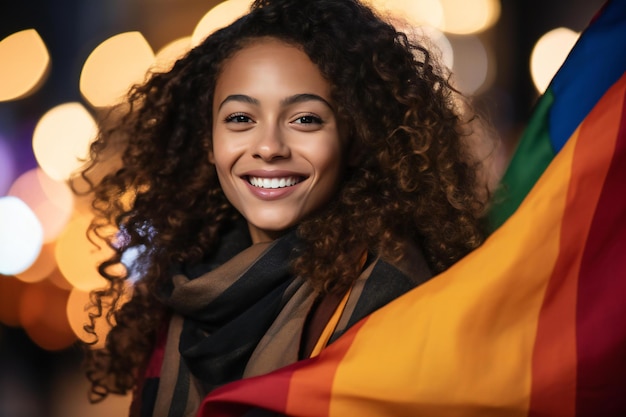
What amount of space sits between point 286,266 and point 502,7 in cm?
659

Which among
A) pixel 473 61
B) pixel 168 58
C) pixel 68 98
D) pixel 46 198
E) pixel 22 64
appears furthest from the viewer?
pixel 46 198

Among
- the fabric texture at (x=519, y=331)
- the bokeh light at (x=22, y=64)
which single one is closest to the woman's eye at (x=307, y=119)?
the fabric texture at (x=519, y=331)

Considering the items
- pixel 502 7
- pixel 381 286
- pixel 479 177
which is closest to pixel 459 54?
pixel 502 7

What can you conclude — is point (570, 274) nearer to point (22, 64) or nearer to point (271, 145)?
point (271, 145)

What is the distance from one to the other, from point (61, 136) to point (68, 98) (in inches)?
11.9

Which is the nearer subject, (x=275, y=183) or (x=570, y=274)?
(x=570, y=274)

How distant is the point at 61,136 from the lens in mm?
7219

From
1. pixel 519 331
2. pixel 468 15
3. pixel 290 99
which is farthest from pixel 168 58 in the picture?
pixel 468 15

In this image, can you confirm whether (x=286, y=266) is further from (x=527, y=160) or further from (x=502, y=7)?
(x=502, y=7)

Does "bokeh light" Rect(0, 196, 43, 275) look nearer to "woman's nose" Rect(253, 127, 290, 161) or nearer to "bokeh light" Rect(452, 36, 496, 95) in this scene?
"bokeh light" Rect(452, 36, 496, 95)

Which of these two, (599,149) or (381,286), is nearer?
(599,149)

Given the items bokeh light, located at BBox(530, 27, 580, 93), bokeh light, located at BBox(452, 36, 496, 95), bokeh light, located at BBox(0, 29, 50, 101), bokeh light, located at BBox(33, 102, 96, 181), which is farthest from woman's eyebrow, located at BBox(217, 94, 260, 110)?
bokeh light, located at BBox(452, 36, 496, 95)

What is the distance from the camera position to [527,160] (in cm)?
223

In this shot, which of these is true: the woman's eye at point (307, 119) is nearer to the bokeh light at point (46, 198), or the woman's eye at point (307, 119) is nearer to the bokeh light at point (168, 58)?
the bokeh light at point (168, 58)
